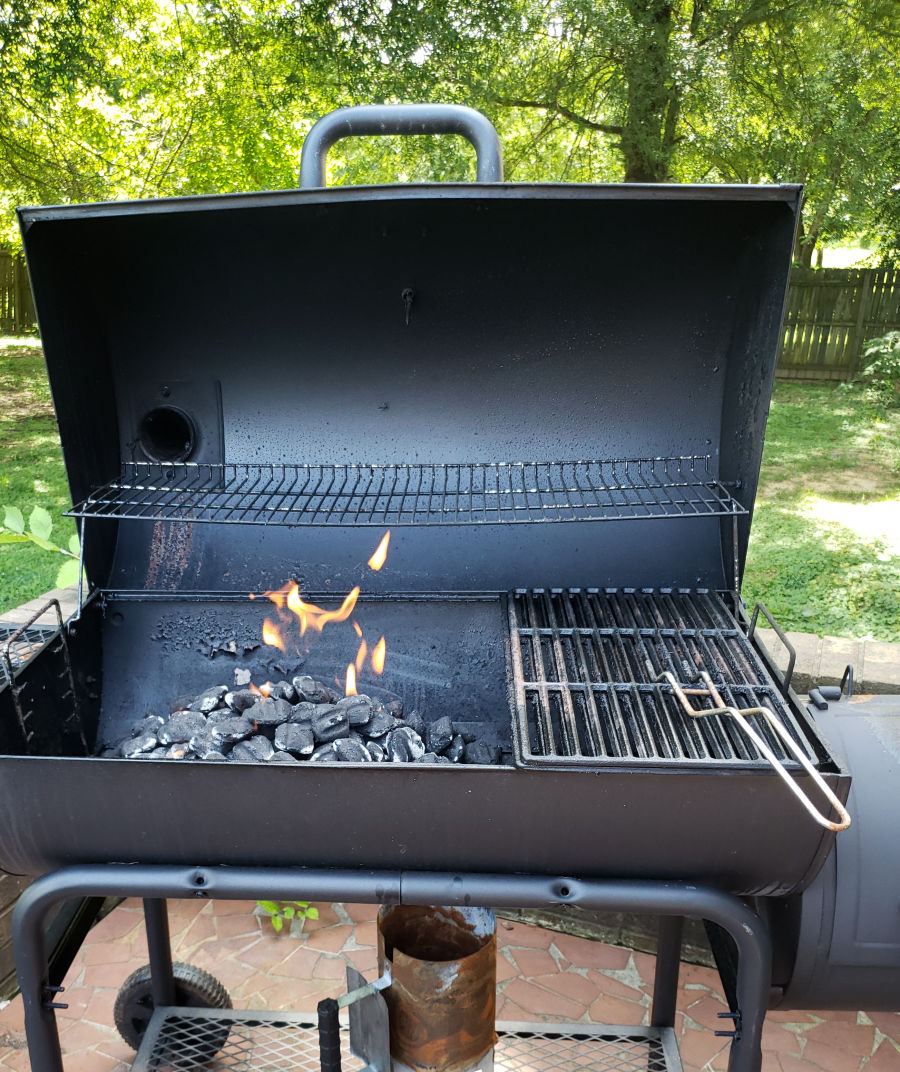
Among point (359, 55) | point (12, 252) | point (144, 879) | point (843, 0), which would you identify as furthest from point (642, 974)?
point (12, 252)

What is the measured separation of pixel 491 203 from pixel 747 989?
1.39 metres

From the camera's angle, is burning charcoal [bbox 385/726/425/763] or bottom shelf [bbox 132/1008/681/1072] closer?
burning charcoal [bbox 385/726/425/763]

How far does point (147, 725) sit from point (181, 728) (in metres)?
0.12

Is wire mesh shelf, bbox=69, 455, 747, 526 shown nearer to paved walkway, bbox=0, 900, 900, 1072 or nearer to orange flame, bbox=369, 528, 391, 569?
orange flame, bbox=369, 528, 391, 569

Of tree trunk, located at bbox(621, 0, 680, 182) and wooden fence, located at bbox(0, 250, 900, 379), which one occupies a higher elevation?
tree trunk, located at bbox(621, 0, 680, 182)

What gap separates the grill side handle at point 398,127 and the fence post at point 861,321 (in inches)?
330

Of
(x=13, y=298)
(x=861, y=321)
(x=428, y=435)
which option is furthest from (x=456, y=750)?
(x=13, y=298)

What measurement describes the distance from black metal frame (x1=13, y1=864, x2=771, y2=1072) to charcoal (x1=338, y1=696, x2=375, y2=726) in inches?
18.6

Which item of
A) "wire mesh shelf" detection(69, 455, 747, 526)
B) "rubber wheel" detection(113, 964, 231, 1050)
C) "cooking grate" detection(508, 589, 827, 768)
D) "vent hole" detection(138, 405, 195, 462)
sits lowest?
"rubber wheel" detection(113, 964, 231, 1050)

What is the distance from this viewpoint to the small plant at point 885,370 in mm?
7398

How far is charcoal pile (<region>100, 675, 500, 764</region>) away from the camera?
156cm

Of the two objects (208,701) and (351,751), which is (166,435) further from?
(351,751)

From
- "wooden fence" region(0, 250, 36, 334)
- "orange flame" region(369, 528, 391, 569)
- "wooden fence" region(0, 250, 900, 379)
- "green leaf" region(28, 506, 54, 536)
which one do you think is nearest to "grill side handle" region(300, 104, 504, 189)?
"orange flame" region(369, 528, 391, 569)

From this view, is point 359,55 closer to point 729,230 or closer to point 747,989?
point 729,230
